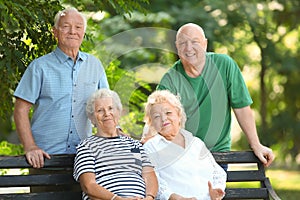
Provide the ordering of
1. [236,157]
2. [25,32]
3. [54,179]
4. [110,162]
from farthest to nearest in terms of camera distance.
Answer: [25,32] → [236,157] → [54,179] → [110,162]

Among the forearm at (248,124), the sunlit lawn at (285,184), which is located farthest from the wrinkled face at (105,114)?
the sunlit lawn at (285,184)

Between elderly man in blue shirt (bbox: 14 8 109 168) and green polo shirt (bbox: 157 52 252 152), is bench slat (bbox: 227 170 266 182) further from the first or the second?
elderly man in blue shirt (bbox: 14 8 109 168)

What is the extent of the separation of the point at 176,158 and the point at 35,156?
0.80 m

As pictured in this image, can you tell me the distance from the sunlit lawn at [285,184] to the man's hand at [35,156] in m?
7.23

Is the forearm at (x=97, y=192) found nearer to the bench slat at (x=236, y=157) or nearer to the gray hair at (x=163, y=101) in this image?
the gray hair at (x=163, y=101)

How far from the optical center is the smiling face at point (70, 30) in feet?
15.1

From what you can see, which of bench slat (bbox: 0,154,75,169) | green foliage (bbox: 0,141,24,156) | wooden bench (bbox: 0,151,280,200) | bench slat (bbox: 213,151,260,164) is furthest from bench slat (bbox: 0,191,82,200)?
green foliage (bbox: 0,141,24,156)

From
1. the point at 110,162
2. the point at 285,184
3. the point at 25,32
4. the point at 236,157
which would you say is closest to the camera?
the point at 110,162

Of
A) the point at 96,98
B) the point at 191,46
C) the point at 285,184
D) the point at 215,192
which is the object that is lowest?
the point at 285,184

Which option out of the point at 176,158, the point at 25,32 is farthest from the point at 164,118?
the point at 25,32

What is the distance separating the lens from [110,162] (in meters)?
4.39

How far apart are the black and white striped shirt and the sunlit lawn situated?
710cm

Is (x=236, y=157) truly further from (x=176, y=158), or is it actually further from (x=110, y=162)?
(x=110, y=162)

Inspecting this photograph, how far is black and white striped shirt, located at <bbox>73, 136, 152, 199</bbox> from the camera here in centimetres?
435
